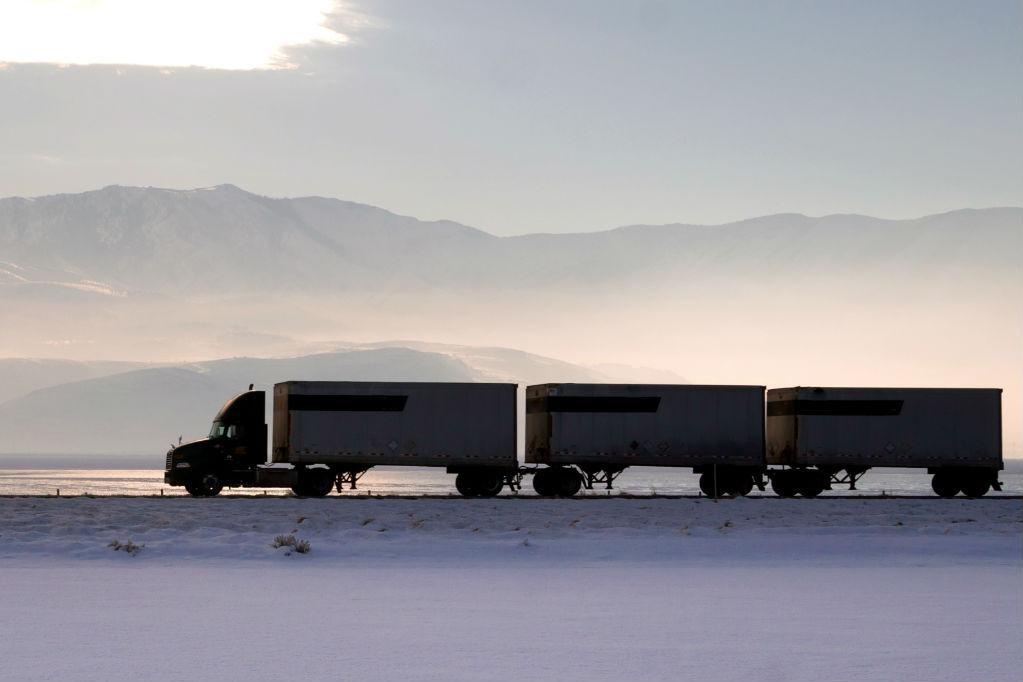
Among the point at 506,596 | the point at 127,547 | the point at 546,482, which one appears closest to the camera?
the point at 506,596

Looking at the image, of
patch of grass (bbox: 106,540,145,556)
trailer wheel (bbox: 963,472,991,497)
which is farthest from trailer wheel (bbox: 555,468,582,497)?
patch of grass (bbox: 106,540,145,556)

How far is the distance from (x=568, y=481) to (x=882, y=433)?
10698 mm

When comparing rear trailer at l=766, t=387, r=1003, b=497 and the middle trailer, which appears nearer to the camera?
the middle trailer

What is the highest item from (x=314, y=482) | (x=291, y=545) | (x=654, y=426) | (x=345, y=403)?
(x=345, y=403)

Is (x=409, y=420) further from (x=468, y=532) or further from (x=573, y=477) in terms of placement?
(x=468, y=532)

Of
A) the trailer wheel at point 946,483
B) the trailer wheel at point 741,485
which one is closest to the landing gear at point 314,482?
the trailer wheel at point 741,485

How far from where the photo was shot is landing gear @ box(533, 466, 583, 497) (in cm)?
4428

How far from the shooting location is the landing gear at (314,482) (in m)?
43.6

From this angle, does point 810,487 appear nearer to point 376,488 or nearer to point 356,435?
point 356,435

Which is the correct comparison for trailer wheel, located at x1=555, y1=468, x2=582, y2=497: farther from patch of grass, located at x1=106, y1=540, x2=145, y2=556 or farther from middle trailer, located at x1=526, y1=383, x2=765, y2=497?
patch of grass, located at x1=106, y1=540, x2=145, y2=556

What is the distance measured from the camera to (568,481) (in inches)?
1751

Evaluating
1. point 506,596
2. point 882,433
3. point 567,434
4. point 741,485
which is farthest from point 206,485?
point 506,596

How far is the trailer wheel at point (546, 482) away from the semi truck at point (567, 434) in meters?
0.03

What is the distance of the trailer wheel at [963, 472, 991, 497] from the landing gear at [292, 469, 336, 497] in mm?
21626
